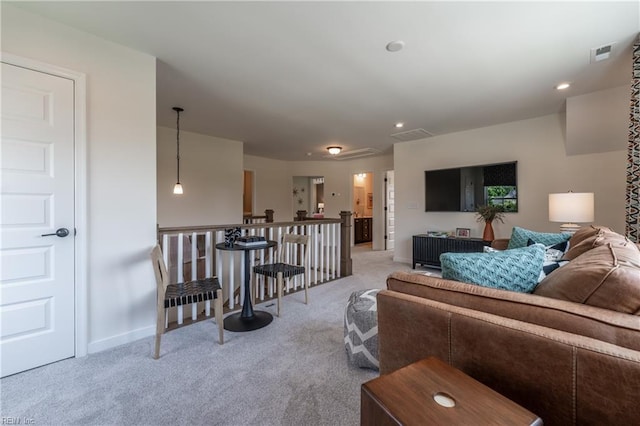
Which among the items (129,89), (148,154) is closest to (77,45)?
(129,89)

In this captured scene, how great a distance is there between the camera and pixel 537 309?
930mm

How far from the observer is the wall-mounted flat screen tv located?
172 inches

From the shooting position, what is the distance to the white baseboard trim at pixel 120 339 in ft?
7.04

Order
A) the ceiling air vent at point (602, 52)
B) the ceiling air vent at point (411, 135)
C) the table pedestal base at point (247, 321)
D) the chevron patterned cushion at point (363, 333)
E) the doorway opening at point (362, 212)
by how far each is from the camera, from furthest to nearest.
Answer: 1. the doorway opening at point (362, 212)
2. the ceiling air vent at point (411, 135)
3. the table pedestal base at point (247, 321)
4. the ceiling air vent at point (602, 52)
5. the chevron patterned cushion at point (363, 333)

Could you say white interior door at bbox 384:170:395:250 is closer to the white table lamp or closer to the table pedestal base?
the white table lamp

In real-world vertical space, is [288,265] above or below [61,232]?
below

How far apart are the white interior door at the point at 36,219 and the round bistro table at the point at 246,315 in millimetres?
1163

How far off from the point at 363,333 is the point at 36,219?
2436mm

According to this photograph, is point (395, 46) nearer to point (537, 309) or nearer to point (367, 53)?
point (367, 53)

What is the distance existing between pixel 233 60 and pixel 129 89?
920 millimetres

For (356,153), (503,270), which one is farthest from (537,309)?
(356,153)

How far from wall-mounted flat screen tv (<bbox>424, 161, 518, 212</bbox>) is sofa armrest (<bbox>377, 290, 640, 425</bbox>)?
13.7 ft

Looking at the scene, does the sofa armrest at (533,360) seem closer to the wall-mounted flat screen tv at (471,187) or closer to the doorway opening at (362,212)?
the wall-mounted flat screen tv at (471,187)

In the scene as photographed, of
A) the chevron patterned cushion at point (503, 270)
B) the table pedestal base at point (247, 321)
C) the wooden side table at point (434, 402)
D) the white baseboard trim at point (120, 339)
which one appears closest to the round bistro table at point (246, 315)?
the table pedestal base at point (247, 321)
